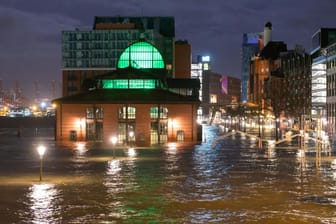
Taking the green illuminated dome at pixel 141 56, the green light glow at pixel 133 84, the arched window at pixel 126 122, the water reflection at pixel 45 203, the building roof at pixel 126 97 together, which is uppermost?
the green illuminated dome at pixel 141 56

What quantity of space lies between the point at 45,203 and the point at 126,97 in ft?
193

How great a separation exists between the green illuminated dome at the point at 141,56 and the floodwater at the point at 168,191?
218 feet

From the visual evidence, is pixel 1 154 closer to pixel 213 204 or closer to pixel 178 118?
pixel 178 118

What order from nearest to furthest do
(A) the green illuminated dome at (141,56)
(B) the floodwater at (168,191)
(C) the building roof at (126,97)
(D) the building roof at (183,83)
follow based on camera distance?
1. (B) the floodwater at (168,191)
2. (C) the building roof at (126,97)
3. (A) the green illuminated dome at (141,56)
4. (D) the building roof at (183,83)

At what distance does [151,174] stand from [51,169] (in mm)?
7720

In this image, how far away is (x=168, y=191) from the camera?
31.1 metres

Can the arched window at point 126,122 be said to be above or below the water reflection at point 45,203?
above

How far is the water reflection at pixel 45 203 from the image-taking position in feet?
77.2

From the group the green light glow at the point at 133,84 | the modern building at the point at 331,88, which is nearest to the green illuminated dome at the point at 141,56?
the green light glow at the point at 133,84

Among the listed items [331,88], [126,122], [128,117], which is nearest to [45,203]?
[126,122]

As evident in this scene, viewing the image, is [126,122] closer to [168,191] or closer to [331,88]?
[331,88]

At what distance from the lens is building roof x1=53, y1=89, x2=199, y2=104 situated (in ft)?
278

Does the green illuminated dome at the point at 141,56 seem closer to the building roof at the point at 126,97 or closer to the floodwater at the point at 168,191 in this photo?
the building roof at the point at 126,97

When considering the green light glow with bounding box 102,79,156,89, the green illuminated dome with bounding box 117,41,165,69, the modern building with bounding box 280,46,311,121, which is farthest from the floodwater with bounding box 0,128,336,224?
the modern building with bounding box 280,46,311,121
